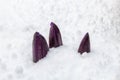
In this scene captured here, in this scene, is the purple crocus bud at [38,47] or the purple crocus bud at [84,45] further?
the purple crocus bud at [84,45]

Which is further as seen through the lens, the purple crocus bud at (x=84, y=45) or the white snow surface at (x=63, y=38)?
the purple crocus bud at (x=84, y=45)

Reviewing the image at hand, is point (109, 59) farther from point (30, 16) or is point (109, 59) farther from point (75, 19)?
point (30, 16)

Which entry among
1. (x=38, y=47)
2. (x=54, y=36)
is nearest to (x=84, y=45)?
(x=54, y=36)

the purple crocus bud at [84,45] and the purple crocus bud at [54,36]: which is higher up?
the purple crocus bud at [54,36]

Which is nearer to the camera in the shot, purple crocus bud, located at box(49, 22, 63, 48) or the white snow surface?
the white snow surface

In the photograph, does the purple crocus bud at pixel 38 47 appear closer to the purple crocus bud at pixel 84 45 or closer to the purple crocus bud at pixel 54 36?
the purple crocus bud at pixel 54 36

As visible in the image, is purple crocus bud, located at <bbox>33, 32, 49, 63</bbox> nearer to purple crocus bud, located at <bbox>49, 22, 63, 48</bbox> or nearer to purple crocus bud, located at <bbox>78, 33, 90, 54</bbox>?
purple crocus bud, located at <bbox>49, 22, 63, 48</bbox>

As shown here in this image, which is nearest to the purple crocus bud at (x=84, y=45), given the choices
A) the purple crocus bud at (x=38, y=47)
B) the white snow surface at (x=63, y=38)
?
the white snow surface at (x=63, y=38)

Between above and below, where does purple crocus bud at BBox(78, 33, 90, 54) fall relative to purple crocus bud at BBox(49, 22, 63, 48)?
below

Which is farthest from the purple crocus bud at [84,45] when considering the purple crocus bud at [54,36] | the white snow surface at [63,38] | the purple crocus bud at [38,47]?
the purple crocus bud at [38,47]

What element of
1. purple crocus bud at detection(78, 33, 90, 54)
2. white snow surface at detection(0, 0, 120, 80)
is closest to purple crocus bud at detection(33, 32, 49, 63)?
white snow surface at detection(0, 0, 120, 80)
